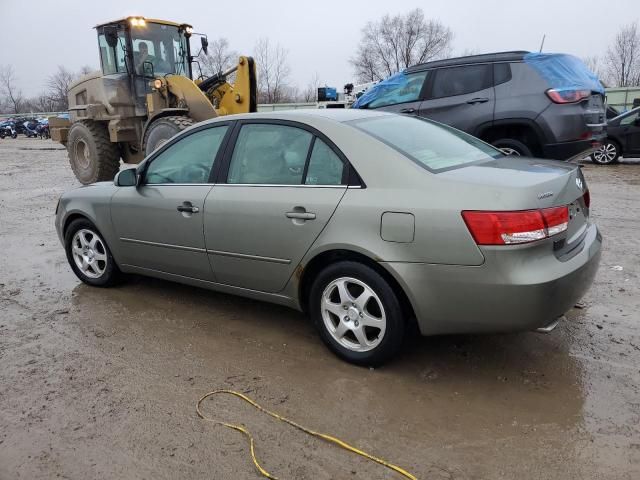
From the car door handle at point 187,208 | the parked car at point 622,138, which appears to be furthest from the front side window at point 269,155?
the parked car at point 622,138

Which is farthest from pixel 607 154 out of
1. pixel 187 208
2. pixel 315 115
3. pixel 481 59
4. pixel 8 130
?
pixel 8 130

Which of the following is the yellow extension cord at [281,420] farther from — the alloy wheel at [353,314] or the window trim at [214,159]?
the window trim at [214,159]

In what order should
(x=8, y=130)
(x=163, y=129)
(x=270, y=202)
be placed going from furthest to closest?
1. (x=8, y=130)
2. (x=163, y=129)
3. (x=270, y=202)

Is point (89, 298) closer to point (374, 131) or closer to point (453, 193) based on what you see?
point (374, 131)

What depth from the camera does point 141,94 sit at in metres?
10.6

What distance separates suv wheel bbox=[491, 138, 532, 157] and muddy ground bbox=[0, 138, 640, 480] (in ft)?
8.28

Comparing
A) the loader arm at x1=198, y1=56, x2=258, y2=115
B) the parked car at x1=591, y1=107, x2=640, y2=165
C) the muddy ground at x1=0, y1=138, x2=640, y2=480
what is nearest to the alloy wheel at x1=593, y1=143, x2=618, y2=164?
the parked car at x1=591, y1=107, x2=640, y2=165

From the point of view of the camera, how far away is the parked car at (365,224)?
2785mm

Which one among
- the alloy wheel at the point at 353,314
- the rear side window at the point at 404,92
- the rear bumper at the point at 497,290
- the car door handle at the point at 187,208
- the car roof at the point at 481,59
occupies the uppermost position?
the car roof at the point at 481,59

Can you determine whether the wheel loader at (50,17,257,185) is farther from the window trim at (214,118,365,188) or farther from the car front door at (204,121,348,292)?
the car front door at (204,121,348,292)

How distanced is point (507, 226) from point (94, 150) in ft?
34.3

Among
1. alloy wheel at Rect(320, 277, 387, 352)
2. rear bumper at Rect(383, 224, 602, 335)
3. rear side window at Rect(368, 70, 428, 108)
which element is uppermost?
rear side window at Rect(368, 70, 428, 108)

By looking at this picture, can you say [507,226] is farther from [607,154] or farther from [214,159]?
[607,154]

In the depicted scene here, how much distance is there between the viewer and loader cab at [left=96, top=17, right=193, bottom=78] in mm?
10242
